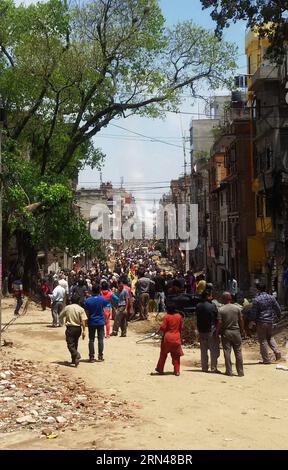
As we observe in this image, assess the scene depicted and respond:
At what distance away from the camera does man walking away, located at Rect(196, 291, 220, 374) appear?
12008 mm

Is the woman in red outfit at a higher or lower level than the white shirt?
lower

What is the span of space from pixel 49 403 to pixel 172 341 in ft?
10.4

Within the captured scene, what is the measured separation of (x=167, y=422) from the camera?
807 cm

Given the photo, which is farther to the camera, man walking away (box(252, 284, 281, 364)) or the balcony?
the balcony

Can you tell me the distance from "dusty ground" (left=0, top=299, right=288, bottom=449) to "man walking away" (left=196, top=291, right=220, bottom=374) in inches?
15.1

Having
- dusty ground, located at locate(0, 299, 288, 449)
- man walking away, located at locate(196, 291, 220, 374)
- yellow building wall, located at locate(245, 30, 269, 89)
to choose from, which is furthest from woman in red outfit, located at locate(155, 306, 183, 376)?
yellow building wall, located at locate(245, 30, 269, 89)

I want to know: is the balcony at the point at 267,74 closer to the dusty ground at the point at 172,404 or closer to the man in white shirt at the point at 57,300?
the man in white shirt at the point at 57,300

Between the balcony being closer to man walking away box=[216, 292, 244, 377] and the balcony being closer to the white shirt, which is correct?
the white shirt

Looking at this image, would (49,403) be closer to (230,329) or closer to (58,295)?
(230,329)

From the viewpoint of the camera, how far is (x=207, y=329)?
1201cm

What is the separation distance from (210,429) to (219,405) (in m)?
1.44

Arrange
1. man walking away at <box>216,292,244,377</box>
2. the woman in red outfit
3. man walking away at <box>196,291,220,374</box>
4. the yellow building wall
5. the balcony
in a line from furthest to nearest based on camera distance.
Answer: the yellow building wall → the balcony → man walking away at <box>196,291,220,374</box> → man walking away at <box>216,292,244,377</box> → the woman in red outfit
